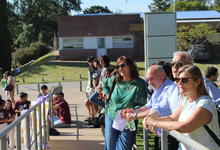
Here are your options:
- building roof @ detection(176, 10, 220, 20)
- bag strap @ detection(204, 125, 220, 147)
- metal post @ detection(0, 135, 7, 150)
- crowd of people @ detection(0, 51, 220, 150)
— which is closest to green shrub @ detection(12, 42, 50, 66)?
building roof @ detection(176, 10, 220, 20)

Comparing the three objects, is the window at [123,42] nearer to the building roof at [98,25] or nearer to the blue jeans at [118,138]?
the building roof at [98,25]

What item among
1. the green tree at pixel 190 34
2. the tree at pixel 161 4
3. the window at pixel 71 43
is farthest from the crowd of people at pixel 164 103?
the tree at pixel 161 4

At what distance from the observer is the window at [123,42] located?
1711 inches

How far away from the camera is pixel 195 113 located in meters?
2.86

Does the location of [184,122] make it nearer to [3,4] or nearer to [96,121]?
[96,121]

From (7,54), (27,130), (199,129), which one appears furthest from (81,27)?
(199,129)

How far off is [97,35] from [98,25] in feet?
3.66

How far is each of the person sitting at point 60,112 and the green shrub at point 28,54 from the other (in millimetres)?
38544

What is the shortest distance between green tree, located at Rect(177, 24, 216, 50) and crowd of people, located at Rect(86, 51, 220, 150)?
1210 inches

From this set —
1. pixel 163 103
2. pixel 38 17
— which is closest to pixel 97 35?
pixel 38 17

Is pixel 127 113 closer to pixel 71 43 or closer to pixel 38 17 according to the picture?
pixel 71 43

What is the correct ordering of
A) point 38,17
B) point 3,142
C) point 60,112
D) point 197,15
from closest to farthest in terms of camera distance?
1. point 3,142
2. point 60,112
3. point 197,15
4. point 38,17

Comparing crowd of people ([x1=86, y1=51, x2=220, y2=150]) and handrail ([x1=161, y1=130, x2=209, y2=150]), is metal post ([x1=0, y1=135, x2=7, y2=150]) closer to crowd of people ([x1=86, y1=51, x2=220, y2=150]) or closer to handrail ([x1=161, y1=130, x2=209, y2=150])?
crowd of people ([x1=86, y1=51, x2=220, y2=150])

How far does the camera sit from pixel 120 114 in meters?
4.70
